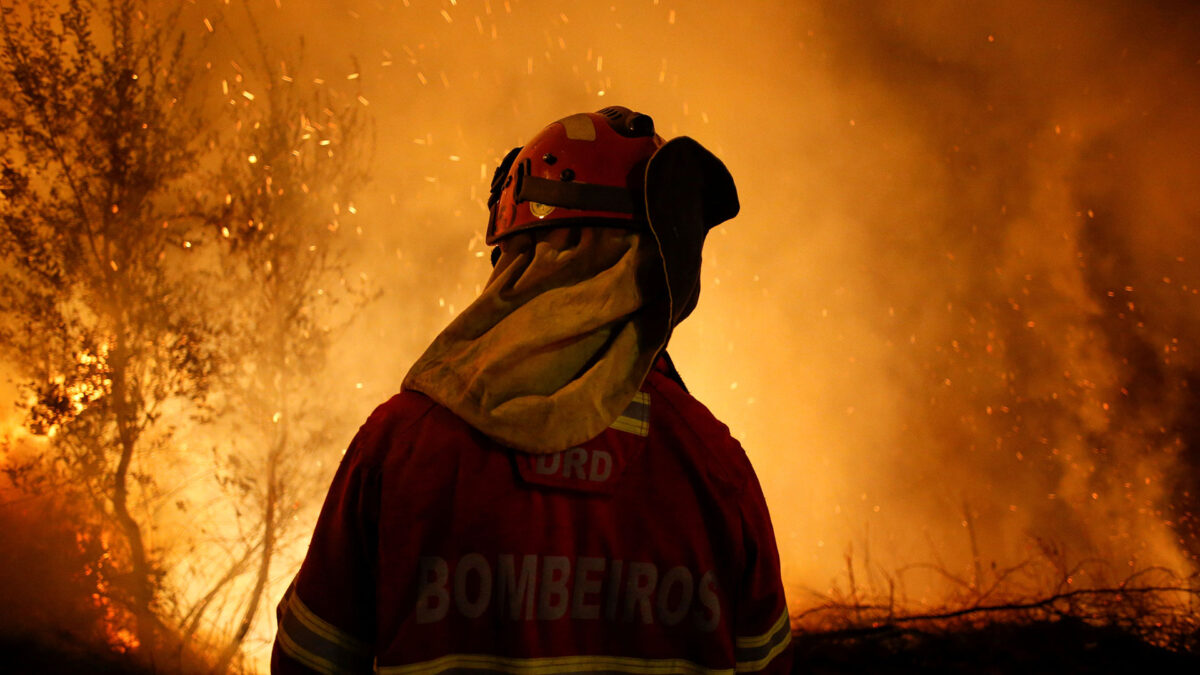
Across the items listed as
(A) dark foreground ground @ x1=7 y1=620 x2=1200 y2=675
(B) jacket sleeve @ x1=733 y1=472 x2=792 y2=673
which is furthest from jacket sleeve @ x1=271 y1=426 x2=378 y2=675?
(A) dark foreground ground @ x1=7 y1=620 x2=1200 y2=675

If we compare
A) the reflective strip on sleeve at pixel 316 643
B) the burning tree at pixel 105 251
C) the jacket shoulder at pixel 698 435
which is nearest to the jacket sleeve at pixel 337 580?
the reflective strip on sleeve at pixel 316 643

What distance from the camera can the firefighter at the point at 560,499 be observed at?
1.04 meters

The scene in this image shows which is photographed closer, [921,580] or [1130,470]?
[1130,470]

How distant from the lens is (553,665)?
107 centimetres

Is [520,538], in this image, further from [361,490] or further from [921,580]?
[921,580]

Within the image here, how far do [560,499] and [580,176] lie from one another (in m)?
0.75

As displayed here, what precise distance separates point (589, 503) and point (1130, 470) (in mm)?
5789

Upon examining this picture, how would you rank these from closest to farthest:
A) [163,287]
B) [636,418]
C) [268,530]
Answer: [636,418] → [163,287] → [268,530]

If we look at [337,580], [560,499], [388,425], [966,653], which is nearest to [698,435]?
[560,499]

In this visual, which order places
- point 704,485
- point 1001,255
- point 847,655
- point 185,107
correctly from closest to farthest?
point 704,485, point 847,655, point 185,107, point 1001,255

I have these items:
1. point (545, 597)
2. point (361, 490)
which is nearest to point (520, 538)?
point (545, 597)

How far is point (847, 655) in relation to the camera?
370cm

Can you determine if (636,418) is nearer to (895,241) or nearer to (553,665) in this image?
(553,665)

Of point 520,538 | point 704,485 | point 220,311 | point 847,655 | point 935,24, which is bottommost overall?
point 847,655
